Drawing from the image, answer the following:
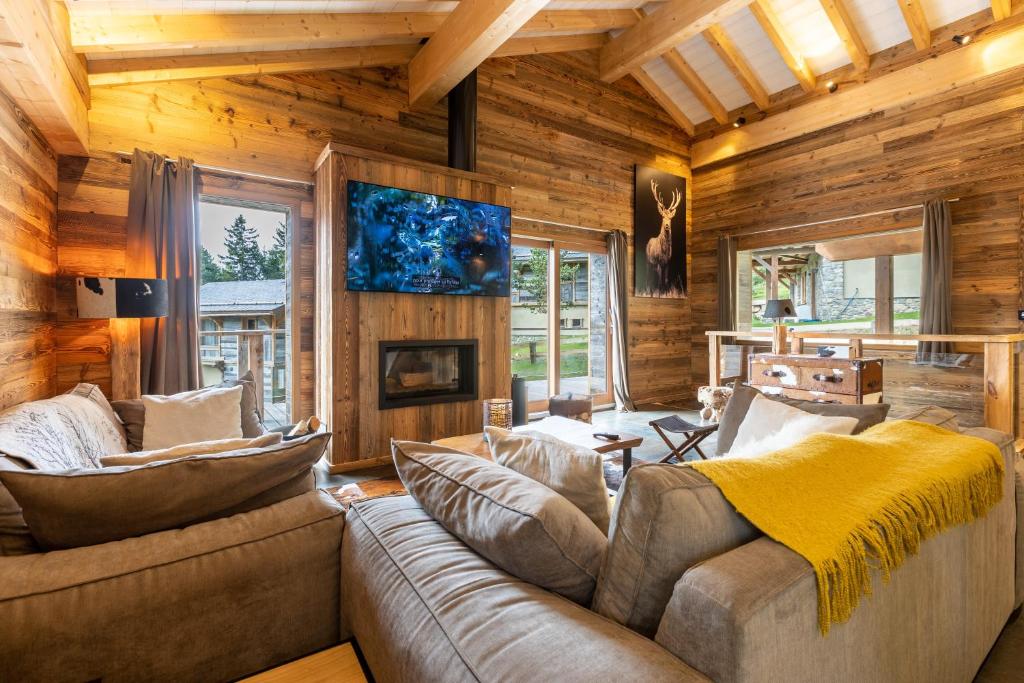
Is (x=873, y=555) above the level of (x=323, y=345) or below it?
below

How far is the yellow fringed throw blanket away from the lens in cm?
93

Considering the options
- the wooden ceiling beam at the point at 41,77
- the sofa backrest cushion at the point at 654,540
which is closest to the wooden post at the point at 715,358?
the sofa backrest cushion at the point at 654,540

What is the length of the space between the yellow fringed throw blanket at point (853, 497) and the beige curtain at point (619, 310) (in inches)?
186

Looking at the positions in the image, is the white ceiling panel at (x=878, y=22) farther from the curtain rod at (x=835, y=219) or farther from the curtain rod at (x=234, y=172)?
the curtain rod at (x=234, y=172)

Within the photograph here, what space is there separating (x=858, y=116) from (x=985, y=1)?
4.09ft

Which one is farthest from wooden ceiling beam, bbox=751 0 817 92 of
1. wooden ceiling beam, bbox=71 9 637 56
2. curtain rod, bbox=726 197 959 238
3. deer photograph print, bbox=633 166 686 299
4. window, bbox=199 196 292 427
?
window, bbox=199 196 292 427

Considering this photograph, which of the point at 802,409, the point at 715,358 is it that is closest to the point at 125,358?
the point at 802,409

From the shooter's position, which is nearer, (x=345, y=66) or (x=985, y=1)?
(x=345, y=66)

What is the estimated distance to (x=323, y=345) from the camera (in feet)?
13.0

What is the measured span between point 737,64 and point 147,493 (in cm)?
671

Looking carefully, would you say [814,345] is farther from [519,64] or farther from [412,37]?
[412,37]

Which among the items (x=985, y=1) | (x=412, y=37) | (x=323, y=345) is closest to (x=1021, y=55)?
(x=985, y=1)

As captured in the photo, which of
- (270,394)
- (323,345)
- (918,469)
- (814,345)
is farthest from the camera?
(814,345)

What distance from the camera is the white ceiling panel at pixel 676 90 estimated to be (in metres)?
6.26
